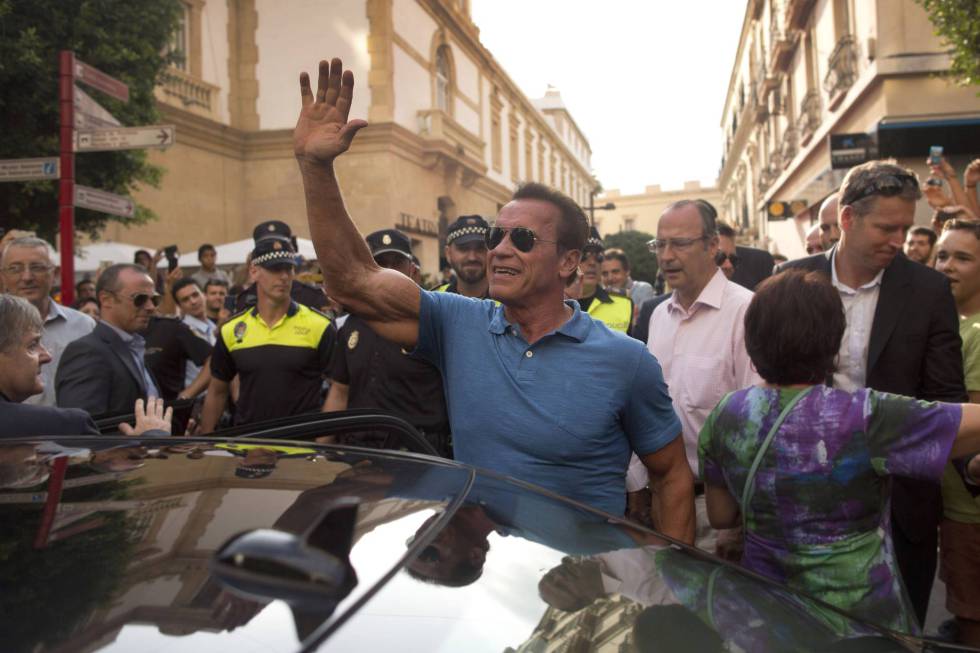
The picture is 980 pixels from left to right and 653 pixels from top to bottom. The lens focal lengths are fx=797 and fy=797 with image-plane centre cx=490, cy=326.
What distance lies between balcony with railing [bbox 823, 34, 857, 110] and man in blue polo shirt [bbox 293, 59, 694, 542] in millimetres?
14312

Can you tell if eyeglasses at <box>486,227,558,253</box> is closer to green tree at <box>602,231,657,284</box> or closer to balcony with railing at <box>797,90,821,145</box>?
balcony with railing at <box>797,90,821,145</box>

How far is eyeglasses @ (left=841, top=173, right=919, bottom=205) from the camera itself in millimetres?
2787

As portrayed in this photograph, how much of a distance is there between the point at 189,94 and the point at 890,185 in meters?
19.4

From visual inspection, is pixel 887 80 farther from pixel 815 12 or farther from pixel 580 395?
pixel 580 395

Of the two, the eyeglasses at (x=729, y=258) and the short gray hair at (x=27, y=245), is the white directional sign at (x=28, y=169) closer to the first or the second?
the short gray hair at (x=27, y=245)

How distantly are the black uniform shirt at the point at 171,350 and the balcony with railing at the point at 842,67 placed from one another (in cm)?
1331

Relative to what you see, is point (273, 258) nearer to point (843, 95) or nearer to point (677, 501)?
point (677, 501)

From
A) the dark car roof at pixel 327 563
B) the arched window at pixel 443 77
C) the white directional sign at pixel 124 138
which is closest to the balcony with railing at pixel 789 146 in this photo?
the arched window at pixel 443 77

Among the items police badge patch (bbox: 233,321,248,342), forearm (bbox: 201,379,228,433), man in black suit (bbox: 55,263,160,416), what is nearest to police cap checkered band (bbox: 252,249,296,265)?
police badge patch (bbox: 233,321,248,342)

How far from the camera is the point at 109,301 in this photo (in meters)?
4.10

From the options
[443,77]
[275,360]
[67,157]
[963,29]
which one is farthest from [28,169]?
[443,77]

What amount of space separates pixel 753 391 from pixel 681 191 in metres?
79.5

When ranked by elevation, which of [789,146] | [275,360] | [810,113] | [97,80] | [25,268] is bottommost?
[275,360]

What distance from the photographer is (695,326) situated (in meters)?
3.23
